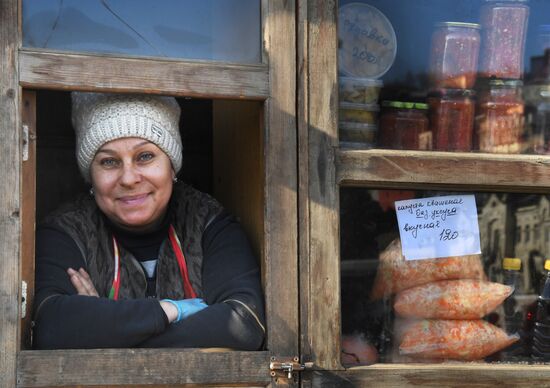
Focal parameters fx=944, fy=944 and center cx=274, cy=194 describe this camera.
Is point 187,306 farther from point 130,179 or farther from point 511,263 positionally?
point 511,263

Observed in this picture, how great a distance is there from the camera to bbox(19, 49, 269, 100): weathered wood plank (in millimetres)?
2006

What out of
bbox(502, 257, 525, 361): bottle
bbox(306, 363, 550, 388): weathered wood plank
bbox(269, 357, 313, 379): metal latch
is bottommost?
bbox(306, 363, 550, 388): weathered wood plank

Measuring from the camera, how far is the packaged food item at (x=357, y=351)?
7.30ft

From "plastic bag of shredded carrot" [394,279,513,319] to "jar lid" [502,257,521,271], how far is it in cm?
9

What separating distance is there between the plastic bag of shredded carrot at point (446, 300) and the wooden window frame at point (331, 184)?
0.14 meters

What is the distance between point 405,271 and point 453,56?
57 cm

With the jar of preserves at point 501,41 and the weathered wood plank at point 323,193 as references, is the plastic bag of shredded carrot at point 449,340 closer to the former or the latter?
the weathered wood plank at point 323,193

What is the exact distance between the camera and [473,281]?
2.38 metres

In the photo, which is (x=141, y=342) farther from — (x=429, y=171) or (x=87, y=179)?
(x=429, y=171)

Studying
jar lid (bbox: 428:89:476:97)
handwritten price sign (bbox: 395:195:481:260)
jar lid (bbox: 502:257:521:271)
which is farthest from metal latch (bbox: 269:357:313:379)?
jar lid (bbox: 428:89:476:97)

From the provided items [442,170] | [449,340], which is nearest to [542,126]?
[442,170]

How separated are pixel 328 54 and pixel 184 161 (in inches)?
36.7

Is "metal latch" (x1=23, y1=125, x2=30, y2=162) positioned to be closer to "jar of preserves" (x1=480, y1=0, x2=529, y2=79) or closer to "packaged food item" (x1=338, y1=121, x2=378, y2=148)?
"packaged food item" (x1=338, y1=121, x2=378, y2=148)

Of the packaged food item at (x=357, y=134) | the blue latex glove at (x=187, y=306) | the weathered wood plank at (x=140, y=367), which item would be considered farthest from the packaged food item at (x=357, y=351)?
the packaged food item at (x=357, y=134)
